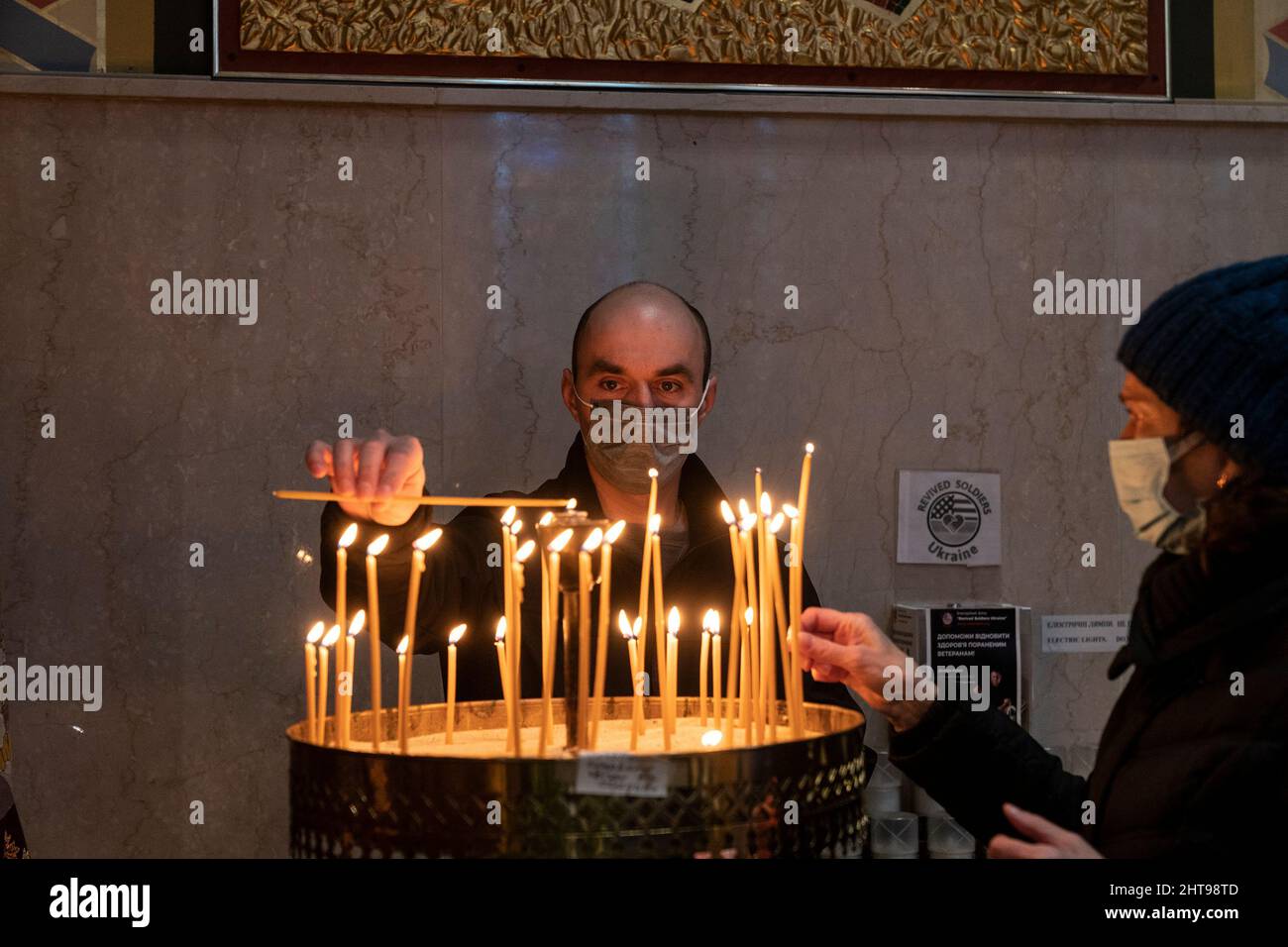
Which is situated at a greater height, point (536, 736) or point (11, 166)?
point (11, 166)

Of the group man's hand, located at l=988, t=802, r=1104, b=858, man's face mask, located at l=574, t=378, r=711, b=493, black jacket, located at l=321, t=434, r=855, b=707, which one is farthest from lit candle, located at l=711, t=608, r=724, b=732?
man's face mask, located at l=574, t=378, r=711, b=493

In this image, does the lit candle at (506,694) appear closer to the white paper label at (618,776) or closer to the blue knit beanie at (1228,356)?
the white paper label at (618,776)

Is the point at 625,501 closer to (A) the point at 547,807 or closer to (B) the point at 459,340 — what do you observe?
(B) the point at 459,340

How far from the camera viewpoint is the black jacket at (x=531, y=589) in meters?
1.73

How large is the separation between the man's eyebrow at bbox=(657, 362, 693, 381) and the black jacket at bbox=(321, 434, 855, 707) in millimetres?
203

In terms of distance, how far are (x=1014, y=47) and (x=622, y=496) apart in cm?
143

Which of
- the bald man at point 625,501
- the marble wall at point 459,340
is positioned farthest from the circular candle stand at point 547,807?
the marble wall at point 459,340

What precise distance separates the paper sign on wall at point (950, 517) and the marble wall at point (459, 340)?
0.04 meters

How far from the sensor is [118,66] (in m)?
2.60

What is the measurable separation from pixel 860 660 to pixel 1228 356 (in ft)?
1.64

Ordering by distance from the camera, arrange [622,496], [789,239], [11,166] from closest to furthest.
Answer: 1. [622,496]
2. [11,166]
3. [789,239]

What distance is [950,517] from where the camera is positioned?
2.74 m
